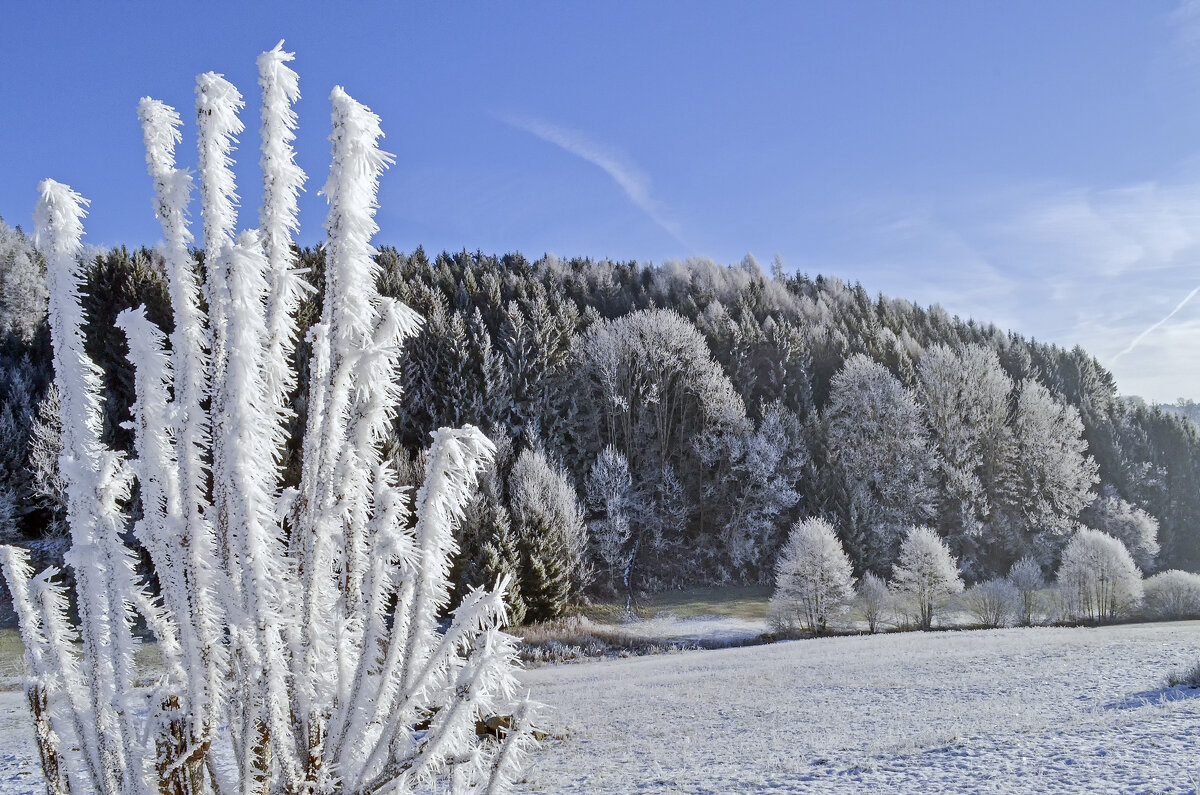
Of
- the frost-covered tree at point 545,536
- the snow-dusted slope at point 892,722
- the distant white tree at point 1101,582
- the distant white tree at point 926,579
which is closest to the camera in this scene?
the snow-dusted slope at point 892,722

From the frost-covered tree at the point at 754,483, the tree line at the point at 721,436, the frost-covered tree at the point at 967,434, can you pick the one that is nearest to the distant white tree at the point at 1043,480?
the tree line at the point at 721,436

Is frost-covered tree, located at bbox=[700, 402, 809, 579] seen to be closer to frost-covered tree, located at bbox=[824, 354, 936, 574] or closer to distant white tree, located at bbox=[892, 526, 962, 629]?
frost-covered tree, located at bbox=[824, 354, 936, 574]

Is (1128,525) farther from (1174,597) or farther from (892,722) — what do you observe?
(892,722)

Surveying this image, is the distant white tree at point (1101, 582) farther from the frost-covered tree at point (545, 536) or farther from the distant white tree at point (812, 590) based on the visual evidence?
the frost-covered tree at point (545, 536)

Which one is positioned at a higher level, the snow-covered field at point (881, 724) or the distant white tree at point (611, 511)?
the distant white tree at point (611, 511)

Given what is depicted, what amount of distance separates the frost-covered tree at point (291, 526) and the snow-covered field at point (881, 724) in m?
4.23

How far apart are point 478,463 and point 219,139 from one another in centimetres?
178

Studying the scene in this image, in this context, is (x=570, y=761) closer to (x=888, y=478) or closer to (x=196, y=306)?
(x=196, y=306)

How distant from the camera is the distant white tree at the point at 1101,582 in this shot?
33750 millimetres

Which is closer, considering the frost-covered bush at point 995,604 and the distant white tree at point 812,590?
the distant white tree at point 812,590

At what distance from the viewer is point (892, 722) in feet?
42.5

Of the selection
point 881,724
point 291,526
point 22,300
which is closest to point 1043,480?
point 881,724

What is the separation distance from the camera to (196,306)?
128 inches

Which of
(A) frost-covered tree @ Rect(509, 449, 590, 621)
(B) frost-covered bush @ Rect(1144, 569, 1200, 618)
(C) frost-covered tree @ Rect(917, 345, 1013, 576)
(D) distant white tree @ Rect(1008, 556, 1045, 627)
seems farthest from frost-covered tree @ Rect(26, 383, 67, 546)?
(B) frost-covered bush @ Rect(1144, 569, 1200, 618)
